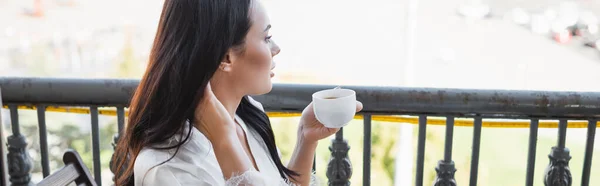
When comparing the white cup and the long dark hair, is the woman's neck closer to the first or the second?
the long dark hair

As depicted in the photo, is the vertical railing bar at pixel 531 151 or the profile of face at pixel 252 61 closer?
the profile of face at pixel 252 61

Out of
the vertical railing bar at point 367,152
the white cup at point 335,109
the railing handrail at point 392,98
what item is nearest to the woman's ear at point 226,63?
the white cup at point 335,109

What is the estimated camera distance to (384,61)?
9.98 m

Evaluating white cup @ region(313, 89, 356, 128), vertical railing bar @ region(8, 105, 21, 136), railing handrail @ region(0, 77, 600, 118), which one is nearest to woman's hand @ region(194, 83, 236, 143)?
white cup @ region(313, 89, 356, 128)

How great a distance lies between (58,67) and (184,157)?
9006 millimetres

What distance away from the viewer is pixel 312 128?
1299 mm

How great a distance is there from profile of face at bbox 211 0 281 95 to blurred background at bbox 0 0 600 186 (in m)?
7.86

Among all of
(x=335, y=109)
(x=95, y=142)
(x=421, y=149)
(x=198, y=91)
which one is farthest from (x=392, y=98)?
(x=95, y=142)

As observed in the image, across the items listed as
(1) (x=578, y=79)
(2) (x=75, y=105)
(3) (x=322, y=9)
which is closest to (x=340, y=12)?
(3) (x=322, y=9)

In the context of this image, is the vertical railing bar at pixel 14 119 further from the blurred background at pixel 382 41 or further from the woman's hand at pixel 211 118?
the blurred background at pixel 382 41

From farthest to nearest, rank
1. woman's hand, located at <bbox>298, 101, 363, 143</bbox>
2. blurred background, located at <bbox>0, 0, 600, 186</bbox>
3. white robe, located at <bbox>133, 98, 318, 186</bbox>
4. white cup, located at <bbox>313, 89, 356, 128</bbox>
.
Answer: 1. blurred background, located at <bbox>0, 0, 600, 186</bbox>
2. woman's hand, located at <bbox>298, 101, 363, 143</bbox>
3. white cup, located at <bbox>313, 89, 356, 128</bbox>
4. white robe, located at <bbox>133, 98, 318, 186</bbox>

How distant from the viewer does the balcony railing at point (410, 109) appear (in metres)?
1.46

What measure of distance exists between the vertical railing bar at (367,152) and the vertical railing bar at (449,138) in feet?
0.69

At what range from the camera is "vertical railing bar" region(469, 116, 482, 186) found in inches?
61.1
